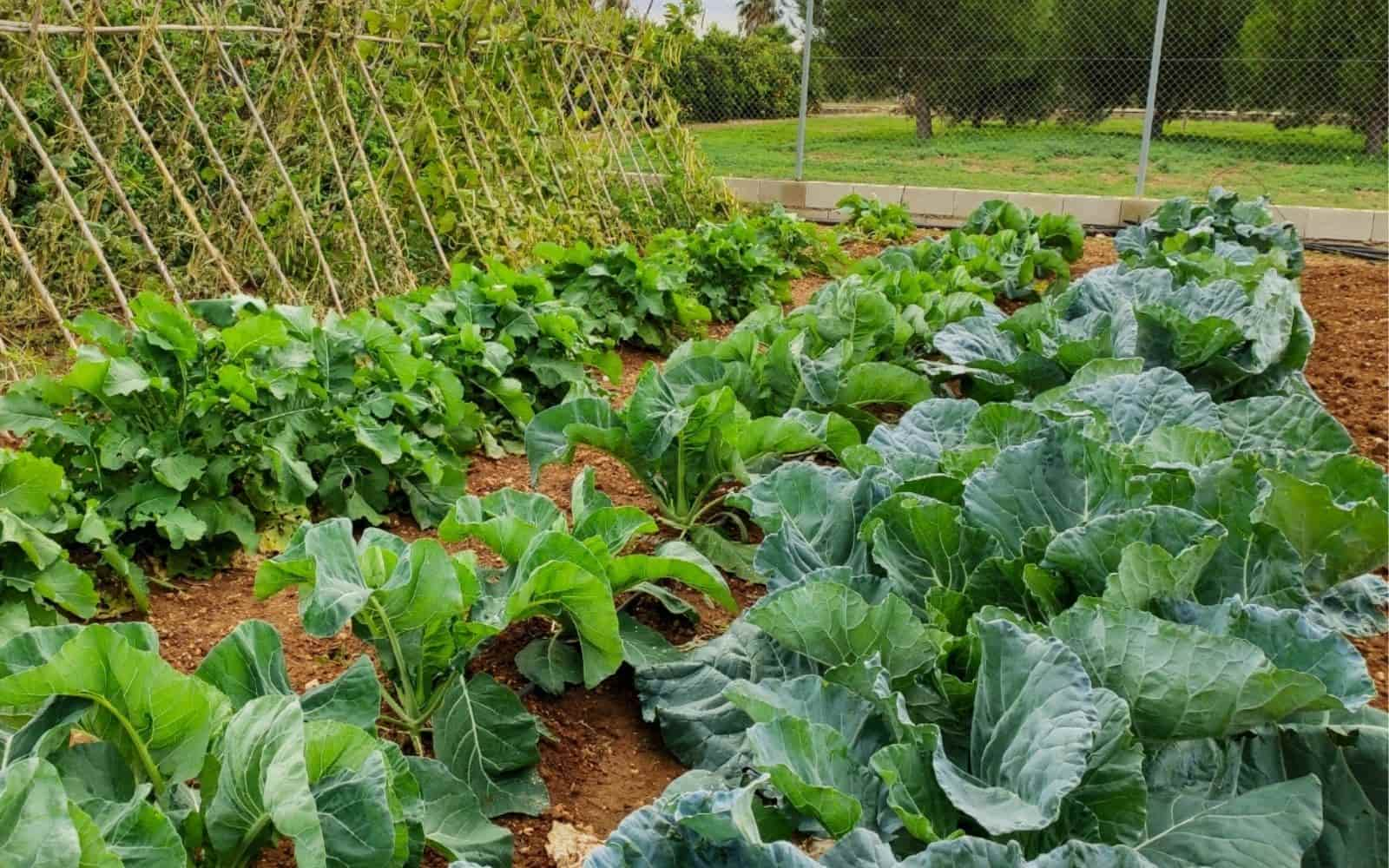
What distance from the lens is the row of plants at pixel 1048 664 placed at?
5.14 feet

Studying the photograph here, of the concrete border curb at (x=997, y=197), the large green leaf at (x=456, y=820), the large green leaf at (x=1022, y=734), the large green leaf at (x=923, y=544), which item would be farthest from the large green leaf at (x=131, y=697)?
the concrete border curb at (x=997, y=197)

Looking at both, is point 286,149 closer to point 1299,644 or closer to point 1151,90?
point 1299,644

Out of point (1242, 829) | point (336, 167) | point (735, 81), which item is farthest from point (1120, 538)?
point (735, 81)

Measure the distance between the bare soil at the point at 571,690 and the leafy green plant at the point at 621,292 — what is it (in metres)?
1.54

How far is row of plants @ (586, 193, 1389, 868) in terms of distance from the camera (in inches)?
61.6

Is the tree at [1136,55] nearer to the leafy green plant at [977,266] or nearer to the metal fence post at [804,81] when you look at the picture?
the metal fence post at [804,81]

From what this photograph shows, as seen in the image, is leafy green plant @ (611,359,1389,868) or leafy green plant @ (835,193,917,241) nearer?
leafy green plant @ (611,359,1389,868)

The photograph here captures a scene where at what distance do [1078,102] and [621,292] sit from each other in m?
8.78

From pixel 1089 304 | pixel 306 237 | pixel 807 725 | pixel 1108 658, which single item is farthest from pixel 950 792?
pixel 306 237

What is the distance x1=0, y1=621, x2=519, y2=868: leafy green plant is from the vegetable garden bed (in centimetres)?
3

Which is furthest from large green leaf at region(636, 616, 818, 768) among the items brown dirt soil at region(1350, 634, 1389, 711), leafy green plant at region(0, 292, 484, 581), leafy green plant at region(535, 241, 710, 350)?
leafy green plant at region(535, 241, 710, 350)

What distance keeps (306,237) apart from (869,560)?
4.69 metres

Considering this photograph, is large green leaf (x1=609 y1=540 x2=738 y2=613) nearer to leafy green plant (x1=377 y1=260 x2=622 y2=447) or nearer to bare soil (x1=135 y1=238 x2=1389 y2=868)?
bare soil (x1=135 y1=238 x2=1389 y2=868)

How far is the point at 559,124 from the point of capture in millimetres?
8602
